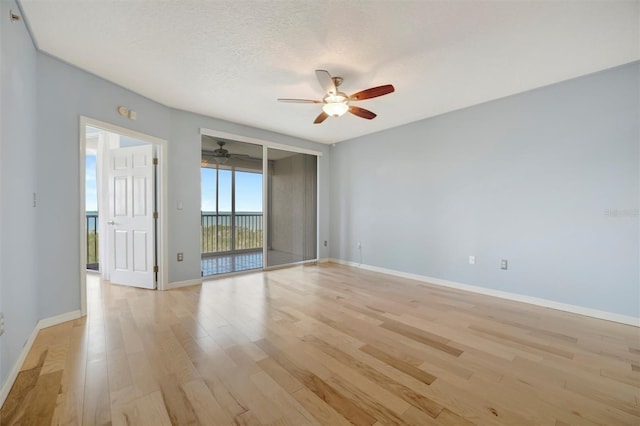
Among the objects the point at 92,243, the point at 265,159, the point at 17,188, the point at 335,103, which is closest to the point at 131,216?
the point at 17,188

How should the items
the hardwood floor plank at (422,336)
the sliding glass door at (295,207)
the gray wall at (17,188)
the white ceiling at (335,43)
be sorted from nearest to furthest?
the gray wall at (17,188), the white ceiling at (335,43), the hardwood floor plank at (422,336), the sliding glass door at (295,207)

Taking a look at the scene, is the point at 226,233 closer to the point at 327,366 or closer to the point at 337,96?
the point at 337,96

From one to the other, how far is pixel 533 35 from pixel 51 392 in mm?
4334

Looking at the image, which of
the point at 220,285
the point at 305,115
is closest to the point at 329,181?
the point at 305,115

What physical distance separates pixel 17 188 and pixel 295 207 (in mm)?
4255

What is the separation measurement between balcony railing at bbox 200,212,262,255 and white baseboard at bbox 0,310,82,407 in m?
3.11

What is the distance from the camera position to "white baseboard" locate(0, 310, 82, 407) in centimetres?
149

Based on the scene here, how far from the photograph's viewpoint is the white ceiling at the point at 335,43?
1.83 metres

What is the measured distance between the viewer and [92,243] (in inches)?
188

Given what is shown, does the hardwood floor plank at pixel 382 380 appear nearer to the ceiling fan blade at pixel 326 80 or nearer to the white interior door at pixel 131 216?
the ceiling fan blade at pixel 326 80

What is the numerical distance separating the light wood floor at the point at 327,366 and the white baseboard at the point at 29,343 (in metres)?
0.05

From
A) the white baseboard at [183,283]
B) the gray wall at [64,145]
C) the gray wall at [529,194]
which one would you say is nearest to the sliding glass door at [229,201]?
the white baseboard at [183,283]

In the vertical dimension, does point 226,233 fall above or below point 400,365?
above

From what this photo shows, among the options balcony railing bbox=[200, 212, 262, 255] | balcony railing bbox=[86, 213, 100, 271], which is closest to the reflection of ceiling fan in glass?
balcony railing bbox=[200, 212, 262, 255]
